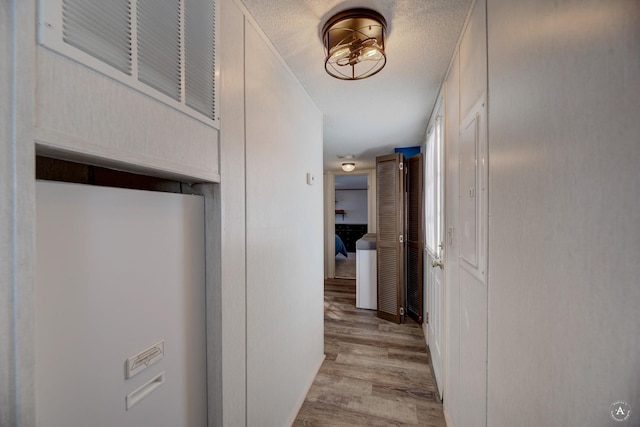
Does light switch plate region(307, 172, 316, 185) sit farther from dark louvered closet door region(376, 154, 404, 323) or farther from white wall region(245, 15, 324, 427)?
dark louvered closet door region(376, 154, 404, 323)

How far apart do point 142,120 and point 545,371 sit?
120 centimetres

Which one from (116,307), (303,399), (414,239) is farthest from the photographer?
(414,239)

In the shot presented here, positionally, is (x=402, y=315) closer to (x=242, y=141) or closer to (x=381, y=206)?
(x=381, y=206)

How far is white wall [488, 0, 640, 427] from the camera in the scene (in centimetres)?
39

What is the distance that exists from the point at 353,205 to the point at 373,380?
7900mm

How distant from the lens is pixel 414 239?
3363 millimetres

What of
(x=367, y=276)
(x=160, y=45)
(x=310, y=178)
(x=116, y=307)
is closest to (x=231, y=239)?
(x=116, y=307)

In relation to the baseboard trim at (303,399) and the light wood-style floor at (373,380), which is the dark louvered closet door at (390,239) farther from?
the baseboard trim at (303,399)

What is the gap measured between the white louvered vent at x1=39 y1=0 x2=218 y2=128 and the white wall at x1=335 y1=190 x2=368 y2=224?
8995 mm

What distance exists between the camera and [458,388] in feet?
4.85

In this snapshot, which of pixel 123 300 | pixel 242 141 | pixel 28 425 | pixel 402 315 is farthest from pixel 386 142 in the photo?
pixel 28 425

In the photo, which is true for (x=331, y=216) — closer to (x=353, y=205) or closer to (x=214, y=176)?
(x=353, y=205)

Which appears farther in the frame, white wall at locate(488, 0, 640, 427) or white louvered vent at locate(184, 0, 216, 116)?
white louvered vent at locate(184, 0, 216, 116)

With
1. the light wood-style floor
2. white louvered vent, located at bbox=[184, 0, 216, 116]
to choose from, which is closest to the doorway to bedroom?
the light wood-style floor
